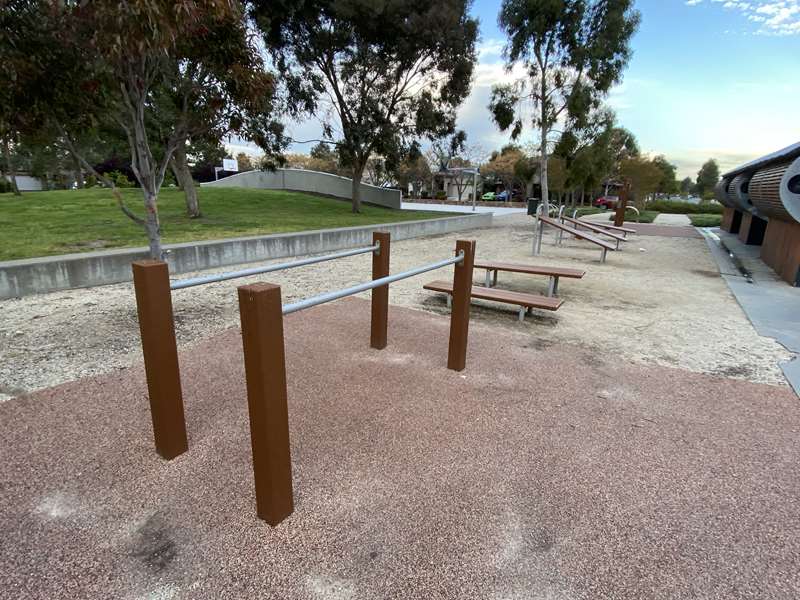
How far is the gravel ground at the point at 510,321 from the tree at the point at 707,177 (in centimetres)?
8534

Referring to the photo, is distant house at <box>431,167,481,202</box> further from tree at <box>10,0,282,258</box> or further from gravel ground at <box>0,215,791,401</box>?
tree at <box>10,0,282,258</box>

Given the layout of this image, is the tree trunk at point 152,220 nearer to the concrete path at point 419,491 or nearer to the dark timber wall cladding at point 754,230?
the concrete path at point 419,491

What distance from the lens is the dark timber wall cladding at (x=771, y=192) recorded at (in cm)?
636

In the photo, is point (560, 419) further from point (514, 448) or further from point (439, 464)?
point (439, 464)

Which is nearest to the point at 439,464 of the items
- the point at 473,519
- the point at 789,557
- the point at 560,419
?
the point at 473,519

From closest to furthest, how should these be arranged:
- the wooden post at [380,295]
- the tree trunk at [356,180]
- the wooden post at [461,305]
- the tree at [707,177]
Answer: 1. the wooden post at [461,305]
2. the wooden post at [380,295]
3. the tree trunk at [356,180]
4. the tree at [707,177]

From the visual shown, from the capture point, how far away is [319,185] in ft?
72.9

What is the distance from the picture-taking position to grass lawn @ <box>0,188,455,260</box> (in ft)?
22.2

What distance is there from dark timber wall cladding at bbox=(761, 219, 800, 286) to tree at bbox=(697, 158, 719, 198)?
81.6 m

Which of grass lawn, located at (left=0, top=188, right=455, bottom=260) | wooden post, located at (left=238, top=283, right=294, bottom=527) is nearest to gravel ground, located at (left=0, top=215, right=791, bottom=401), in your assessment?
wooden post, located at (left=238, top=283, right=294, bottom=527)

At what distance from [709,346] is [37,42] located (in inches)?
230

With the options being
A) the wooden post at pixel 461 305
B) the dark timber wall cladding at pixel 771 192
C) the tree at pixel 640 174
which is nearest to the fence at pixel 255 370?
the wooden post at pixel 461 305

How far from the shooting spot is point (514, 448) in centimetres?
228

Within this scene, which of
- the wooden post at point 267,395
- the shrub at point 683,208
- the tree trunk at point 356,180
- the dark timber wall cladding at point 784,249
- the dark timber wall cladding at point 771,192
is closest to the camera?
the wooden post at point 267,395
